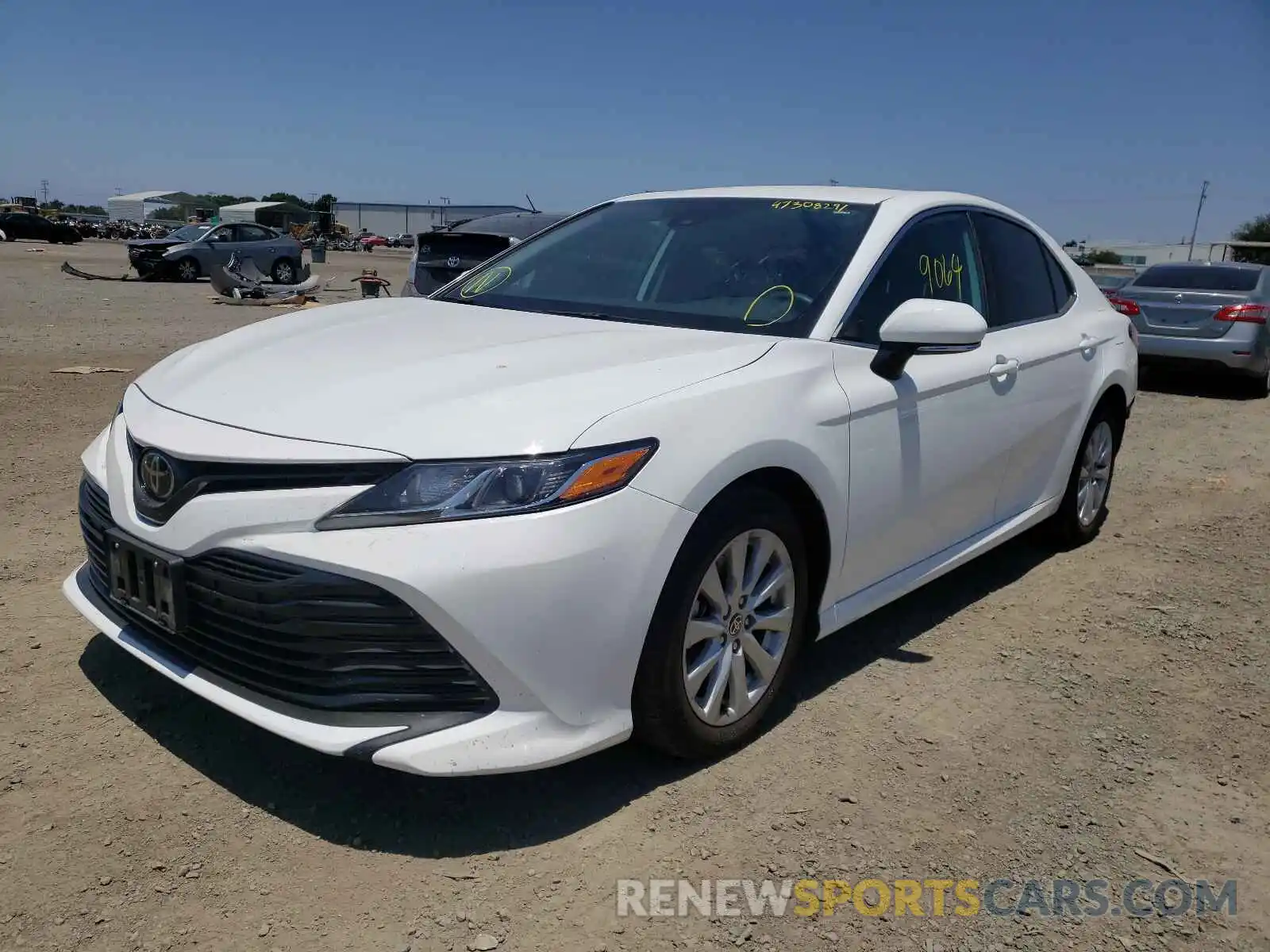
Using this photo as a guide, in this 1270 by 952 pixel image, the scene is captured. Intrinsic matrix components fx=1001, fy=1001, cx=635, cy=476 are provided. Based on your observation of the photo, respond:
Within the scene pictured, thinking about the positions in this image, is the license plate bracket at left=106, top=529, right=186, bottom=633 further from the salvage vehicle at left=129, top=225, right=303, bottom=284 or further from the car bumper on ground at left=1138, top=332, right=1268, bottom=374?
the salvage vehicle at left=129, top=225, right=303, bottom=284

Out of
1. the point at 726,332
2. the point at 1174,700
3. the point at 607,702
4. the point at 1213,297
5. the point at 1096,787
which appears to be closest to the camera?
the point at 607,702

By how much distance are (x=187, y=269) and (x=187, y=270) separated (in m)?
0.02

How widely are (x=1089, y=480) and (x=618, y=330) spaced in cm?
287

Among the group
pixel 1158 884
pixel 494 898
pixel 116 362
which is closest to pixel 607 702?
pixel 494 898

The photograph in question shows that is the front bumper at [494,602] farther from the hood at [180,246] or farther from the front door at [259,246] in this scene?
the hood at [180,246]

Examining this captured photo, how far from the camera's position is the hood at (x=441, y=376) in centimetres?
226

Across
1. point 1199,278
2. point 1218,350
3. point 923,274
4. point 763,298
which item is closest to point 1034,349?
point 923,274

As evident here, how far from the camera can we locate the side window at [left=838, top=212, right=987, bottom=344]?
10.4 ft

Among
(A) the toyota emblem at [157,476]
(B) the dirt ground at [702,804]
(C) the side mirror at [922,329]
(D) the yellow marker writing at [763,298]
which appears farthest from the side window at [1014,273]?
(A) the toyota emblem at [157,476]

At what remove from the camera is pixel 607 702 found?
237 cm

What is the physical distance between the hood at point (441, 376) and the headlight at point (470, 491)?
4 centimetres

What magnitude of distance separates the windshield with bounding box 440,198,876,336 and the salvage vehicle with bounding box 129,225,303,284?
18.9 meters

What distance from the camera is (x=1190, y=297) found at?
34.9 feet

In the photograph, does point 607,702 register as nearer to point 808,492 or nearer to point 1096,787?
point 808,492
